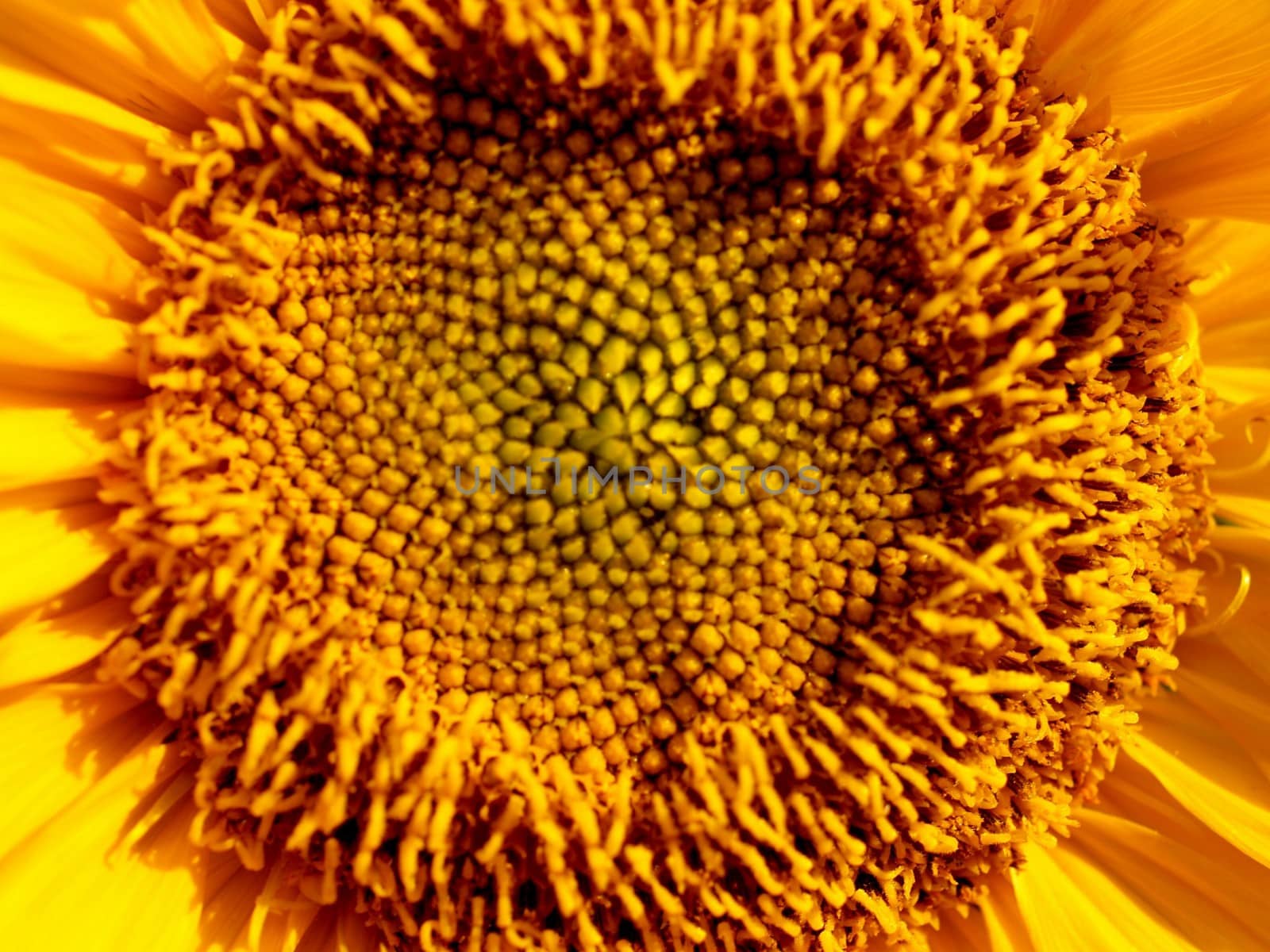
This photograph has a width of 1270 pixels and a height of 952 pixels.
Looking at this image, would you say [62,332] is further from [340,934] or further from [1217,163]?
[1217,163]

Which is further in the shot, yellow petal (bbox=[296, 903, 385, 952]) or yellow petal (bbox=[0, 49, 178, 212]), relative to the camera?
yellow petal (bbox=[296, 903, 385, 952])

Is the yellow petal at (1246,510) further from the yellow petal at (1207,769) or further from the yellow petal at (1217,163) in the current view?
the yellow petal at (1217,163)

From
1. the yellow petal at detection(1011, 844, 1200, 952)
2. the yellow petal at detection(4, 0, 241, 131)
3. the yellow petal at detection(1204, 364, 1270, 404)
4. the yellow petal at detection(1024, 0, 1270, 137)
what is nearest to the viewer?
the yellow petal at detection(4, 0, 241, 131)

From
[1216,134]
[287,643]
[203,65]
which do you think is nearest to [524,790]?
[287,643]

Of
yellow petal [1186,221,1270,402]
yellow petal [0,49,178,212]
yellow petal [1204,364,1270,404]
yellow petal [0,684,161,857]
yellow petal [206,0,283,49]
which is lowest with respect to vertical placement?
yellow petal [0,684,161,857]

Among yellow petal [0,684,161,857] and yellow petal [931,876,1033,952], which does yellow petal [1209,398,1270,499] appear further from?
yellow petal [0,684,161,857]

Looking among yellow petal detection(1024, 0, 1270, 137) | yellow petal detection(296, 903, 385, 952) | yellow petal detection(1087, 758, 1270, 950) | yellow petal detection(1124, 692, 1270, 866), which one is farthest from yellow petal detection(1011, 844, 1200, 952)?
yellow petal detection(1024, 0, 1270, 137)

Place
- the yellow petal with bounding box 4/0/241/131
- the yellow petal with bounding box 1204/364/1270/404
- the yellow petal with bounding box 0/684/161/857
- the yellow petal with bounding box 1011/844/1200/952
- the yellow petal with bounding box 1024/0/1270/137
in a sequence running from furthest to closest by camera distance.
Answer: the yellow petal with bounding box 1204/364/1270/404 → the yellow petal with bounding box 1011/844/1200/952 → the yellow petal with bounding box 1024/0/1270/137 → the yellow petal with bounding box 0/684/161/857 → the yellow petal with bounding box 4/0/241/131

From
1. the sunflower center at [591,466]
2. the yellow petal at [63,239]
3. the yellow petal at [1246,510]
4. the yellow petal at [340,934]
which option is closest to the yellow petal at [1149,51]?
the sunflower center at [591,466]

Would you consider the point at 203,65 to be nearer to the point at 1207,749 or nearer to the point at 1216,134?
the point at 1216,134
